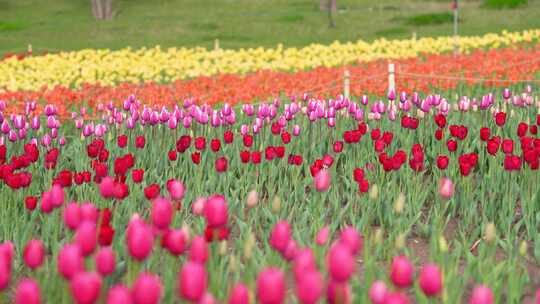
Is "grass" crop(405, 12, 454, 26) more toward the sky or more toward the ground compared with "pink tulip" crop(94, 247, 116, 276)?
more toward the ground

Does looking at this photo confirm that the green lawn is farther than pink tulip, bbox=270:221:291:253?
Yes

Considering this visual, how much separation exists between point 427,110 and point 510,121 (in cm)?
115

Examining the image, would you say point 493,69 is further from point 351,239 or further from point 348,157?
point 351,239

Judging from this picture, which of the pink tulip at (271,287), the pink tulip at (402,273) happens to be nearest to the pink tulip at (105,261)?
the pink tulip at (271,287)

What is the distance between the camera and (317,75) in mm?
16406

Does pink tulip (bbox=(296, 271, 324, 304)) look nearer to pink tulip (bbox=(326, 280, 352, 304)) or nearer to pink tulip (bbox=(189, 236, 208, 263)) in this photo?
pink tulip (bbox=(326, 280, 352, 304))

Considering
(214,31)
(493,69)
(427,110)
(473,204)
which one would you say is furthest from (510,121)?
(214,31)

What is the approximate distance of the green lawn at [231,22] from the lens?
30.3 meters

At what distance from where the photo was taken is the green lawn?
99.6ft

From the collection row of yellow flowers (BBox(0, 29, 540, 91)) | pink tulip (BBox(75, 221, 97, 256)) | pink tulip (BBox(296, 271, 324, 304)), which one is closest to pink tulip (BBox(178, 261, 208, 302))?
pink tulip (BBox(296, 271, 324, 304))

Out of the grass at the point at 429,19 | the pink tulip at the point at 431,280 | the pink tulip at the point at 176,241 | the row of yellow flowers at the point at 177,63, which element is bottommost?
the row of yellow flowers at the point at 177,63

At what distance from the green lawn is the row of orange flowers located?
12.0 meters

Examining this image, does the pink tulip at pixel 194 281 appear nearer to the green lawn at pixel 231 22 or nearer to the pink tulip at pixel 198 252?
the pink tulip at pixel 198 252

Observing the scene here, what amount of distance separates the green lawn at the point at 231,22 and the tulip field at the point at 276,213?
63.8 ft
